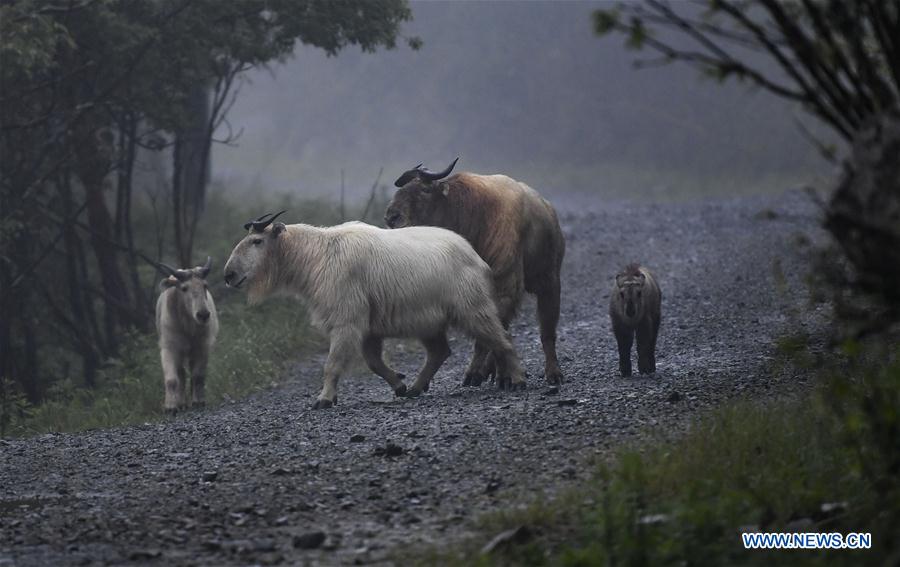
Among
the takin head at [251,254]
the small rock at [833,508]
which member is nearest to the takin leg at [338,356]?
the takin head at [251,254]

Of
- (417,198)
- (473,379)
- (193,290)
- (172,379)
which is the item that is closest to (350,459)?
(473,379)

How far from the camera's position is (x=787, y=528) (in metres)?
5.36

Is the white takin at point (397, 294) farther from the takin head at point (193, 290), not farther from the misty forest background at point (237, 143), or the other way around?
the misty forest background at point (237, 143)

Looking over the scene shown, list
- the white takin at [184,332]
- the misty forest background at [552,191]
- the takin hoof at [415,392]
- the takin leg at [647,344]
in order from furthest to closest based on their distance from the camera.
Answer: the white takin at [184,332], the takin hoof at [415,392], the takin leg at [647,344], the misty forest background at [552,191]

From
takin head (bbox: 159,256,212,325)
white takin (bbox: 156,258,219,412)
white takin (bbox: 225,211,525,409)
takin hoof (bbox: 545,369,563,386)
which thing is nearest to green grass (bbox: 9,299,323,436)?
white takin (bbox: 156,258,219,412)

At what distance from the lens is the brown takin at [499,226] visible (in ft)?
34.0

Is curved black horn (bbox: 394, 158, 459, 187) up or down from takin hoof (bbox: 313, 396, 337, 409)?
up

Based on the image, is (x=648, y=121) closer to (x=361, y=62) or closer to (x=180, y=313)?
(x=361, y=62)

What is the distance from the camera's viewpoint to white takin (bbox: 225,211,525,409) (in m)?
9.87

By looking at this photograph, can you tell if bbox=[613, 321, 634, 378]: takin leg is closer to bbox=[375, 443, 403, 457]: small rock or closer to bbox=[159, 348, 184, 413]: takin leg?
bbox=[375, 443, 403, 457]: small rock

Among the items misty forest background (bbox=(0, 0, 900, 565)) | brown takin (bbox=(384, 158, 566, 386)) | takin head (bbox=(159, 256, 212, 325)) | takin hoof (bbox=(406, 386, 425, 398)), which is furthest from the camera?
takin head (bbox=(159, 256, 212, 325))

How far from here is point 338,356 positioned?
32.2 ft

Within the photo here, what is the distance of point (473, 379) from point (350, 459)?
3343 millimetres

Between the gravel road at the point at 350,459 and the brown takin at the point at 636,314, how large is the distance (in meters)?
0.22
